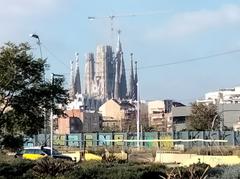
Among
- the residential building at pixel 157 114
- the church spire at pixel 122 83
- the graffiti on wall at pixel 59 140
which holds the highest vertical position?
the church spire at pixel 122 83

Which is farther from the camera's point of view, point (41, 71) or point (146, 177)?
point (41, 71)

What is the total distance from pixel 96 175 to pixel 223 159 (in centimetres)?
1650

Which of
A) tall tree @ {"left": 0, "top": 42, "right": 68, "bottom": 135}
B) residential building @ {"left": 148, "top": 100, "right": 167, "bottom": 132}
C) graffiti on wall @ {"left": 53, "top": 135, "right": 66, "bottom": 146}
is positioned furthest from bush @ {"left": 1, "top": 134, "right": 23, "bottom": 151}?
residential building @ {"left": 148, "top": 100, "right": 167, "bottom": 132}

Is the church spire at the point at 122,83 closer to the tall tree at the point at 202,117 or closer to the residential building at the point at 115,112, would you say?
the residential building at the point at 115,112

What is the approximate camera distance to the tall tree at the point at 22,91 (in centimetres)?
2114

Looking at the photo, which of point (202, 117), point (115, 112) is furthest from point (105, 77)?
point (202, 117)

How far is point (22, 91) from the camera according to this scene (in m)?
21.4

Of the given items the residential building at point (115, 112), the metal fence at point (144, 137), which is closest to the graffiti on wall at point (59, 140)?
the metal fence at point (144, 137)

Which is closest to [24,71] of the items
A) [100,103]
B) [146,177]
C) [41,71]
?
[41,71]

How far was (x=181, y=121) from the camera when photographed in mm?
148750

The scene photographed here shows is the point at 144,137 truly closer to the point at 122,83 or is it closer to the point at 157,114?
the point at 122,83

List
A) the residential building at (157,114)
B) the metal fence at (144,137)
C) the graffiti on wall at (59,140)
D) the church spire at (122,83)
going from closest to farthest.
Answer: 1. the metal fence at (144,137)
2. the graffiti on wall at (59,140)
3. the church spire at (122,83)
4. the residential building at (157,114)

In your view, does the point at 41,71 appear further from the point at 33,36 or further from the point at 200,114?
the point at 200,114

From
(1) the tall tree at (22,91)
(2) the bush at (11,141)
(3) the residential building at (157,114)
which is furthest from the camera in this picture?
(3) the residential building at (157,114)
